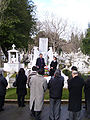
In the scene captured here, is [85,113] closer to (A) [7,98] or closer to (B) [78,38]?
(A) [7,98]

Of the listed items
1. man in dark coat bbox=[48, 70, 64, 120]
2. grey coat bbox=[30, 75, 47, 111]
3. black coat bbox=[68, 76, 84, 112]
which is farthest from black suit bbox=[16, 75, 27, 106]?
black coat bbox=[68, 76, 84, 112]

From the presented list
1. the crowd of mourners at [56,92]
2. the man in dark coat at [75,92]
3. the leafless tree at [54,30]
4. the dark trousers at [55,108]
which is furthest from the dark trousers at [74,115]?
the leafless tree at [54,30]

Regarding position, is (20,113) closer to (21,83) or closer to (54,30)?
(21,83)

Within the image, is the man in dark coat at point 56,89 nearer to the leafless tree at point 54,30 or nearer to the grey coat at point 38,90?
the grey coat at point 38,90

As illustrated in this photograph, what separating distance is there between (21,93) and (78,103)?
99.7 inches

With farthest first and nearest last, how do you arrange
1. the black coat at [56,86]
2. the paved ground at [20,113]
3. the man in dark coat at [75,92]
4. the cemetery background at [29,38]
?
the cemetery background at [29,38] < the paved ground at [20,113] < the black coat at [56,86] < the man in dark coat at [75,92]

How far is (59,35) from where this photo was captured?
32469 mm

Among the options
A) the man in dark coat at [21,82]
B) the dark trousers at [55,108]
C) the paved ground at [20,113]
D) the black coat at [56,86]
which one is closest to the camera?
the black coat at [56,86]

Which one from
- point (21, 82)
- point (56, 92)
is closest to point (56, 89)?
point (56, 92)

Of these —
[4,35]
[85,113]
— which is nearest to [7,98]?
[85,113]

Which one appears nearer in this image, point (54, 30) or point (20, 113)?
point (20, 113)

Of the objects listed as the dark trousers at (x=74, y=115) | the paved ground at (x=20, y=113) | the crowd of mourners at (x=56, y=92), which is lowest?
the paved ground at (x=20, y=113)

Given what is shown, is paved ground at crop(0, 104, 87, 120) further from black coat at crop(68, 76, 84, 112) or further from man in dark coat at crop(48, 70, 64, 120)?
black coat at crop(68, 76, 84, 112)

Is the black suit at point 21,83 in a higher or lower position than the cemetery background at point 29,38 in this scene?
lower
